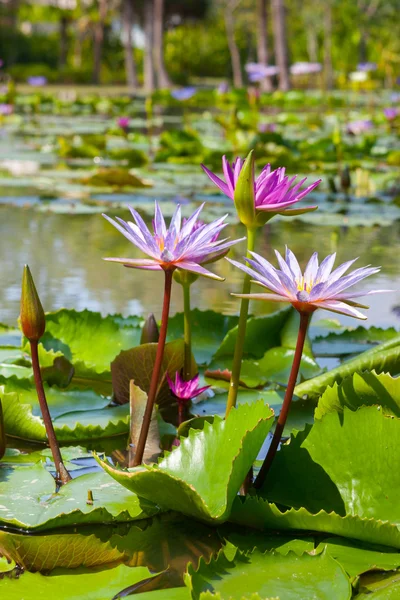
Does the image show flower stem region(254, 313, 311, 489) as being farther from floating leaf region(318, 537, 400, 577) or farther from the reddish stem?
the reddish stem

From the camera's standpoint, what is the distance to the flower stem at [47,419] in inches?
36.0

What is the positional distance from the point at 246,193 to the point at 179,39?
3180 cm

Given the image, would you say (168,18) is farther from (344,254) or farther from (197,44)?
(344,254)

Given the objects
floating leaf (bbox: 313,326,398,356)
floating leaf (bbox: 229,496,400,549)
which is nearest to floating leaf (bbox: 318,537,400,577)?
floating leaf (bbox: 229,496,400,549)

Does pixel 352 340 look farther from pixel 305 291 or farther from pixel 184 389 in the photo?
pixel 305 291

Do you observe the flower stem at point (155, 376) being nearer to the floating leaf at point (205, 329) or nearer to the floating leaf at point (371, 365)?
the floating leaf at point (371, 365)

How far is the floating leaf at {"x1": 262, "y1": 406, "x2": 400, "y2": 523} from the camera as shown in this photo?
2.82 ft

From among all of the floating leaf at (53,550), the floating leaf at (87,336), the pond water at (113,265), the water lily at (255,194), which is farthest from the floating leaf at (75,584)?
the pond water at (113,265)

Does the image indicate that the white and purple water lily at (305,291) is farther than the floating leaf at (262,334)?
No

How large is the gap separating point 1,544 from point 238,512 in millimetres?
238

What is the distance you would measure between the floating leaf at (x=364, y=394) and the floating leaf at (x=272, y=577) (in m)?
0.17

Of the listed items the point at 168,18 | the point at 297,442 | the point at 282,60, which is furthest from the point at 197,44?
the point at 297,442

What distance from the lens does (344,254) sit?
8.14 ft

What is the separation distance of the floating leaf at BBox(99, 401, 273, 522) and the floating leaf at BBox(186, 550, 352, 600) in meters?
0.05
